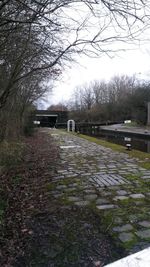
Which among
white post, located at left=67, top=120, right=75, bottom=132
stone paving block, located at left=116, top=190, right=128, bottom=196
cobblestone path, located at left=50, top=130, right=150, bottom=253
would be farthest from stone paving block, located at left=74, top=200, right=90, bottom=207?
white post, located at left=67, top=120, right=75, bottom=132

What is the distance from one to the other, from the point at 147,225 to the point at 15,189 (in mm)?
2670

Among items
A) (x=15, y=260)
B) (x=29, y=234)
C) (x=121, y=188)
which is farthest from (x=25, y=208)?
(x=121, y=188)

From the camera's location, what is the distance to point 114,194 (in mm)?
4070

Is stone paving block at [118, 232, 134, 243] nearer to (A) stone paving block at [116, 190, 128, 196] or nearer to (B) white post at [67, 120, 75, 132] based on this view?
(A) stone paving block at [116, 190, 128, 196]

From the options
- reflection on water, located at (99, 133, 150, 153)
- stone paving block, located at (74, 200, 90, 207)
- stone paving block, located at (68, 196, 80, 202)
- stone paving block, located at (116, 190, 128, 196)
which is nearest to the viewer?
stone paving block, located at (74, 200, 90, 207)

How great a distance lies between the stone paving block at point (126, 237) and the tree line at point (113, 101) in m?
35.2

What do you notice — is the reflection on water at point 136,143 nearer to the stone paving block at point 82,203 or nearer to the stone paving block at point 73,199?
the stone paving block at point 73,199

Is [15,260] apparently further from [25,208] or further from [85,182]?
[85,182]

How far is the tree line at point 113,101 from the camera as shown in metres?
37.2

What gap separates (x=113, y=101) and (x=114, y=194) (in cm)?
5544

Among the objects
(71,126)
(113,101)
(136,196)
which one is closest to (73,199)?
(136,196)

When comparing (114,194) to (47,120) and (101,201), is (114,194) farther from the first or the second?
(47,120)

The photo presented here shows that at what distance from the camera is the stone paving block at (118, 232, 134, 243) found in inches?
101

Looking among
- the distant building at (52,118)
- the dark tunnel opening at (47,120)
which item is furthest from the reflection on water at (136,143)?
the dark tunnel opening at (47,120)
